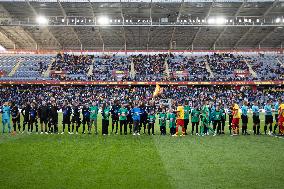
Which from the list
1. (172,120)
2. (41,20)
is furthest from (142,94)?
(172,120)

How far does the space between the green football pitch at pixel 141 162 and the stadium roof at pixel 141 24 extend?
76.3 feet

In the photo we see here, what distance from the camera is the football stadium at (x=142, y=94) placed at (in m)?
9.17

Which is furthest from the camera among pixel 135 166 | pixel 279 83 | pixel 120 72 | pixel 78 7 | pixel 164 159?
pixel 120 72

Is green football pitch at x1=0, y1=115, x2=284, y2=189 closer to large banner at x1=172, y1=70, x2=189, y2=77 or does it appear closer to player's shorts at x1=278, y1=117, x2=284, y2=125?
player's shorts at x1=278, y1=117, x2=284, y2=125


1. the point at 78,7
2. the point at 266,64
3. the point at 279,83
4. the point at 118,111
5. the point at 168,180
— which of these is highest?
the point at 78,7

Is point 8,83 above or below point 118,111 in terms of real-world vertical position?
above

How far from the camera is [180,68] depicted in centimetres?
5112

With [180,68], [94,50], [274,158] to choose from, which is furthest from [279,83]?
[274,158]

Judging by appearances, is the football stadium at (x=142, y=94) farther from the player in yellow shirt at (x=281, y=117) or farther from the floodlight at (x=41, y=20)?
the floodlight at (x=41, y=20)

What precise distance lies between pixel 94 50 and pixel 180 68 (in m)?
14.9

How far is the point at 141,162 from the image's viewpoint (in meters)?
10.2

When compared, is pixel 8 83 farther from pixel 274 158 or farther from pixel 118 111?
pixel 274 158

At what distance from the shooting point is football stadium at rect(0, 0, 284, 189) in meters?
9.17

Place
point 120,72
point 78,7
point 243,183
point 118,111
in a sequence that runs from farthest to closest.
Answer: point 120,72 → point 78,7 → point 118,111 → point 243,183
